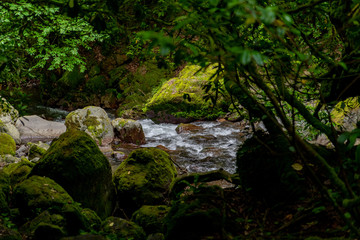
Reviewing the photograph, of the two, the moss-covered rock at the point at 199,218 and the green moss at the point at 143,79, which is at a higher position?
the green moss at the point at 143,79

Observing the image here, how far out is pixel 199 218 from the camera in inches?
76.2

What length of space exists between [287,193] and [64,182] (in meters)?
3.57

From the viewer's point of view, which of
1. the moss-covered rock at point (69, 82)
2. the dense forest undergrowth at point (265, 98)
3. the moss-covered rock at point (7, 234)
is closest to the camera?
the dense forest undergrowth at point (265, 98)

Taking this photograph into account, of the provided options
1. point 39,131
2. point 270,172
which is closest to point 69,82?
point 39,131

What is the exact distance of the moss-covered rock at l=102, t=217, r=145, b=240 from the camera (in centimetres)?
338

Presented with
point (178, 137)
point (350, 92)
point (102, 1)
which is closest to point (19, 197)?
point (102, 1)

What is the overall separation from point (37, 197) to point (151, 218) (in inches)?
66.7

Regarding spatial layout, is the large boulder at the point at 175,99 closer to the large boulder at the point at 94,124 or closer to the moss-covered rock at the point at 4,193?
the large boulder at the point at 94,124

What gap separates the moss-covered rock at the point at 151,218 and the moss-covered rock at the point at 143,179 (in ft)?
2.59

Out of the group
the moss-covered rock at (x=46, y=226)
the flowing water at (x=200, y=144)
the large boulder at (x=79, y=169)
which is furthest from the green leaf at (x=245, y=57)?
the flowing water at (x=200, y=144)

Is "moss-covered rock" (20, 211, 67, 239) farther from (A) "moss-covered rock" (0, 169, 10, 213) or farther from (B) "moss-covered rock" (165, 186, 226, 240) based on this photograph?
(B) "moss-covered rock" (165, 186, 226, 240)

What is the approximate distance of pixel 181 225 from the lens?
1986mm

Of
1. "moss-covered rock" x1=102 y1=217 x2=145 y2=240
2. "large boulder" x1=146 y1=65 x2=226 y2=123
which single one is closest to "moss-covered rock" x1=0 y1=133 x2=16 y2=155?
"moss-covered rock" x1=102 y1=217 x2=145 y2=240

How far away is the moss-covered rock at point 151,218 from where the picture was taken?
12.7ft
